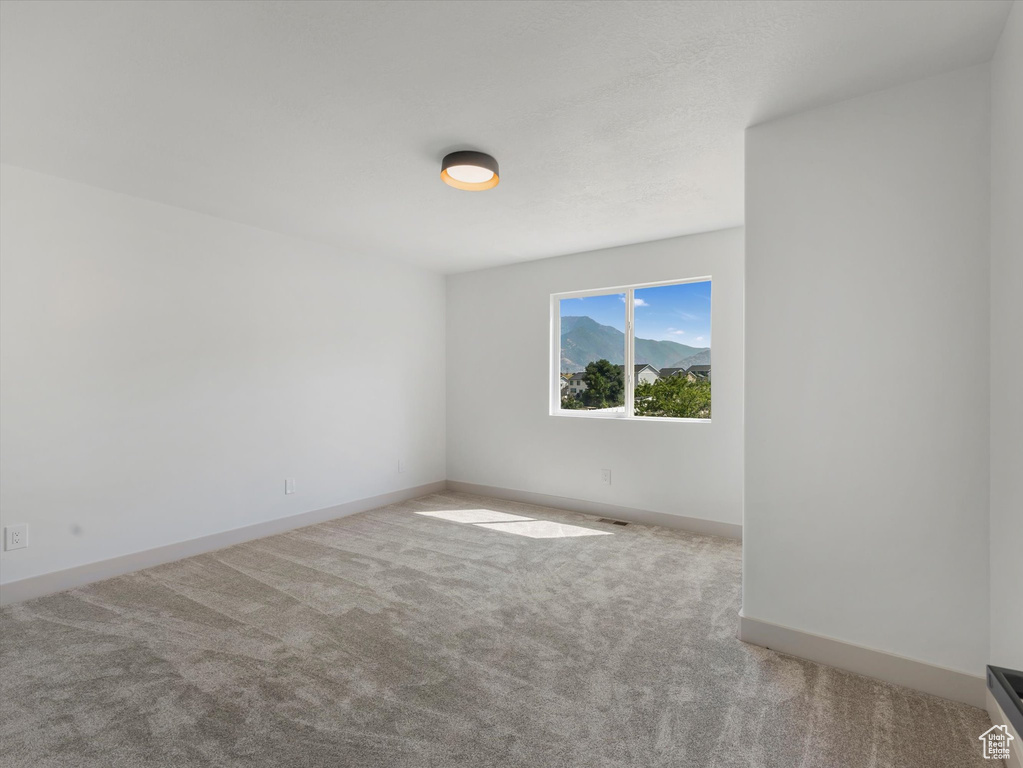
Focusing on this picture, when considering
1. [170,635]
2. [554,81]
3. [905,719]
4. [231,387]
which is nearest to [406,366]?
[231,387]

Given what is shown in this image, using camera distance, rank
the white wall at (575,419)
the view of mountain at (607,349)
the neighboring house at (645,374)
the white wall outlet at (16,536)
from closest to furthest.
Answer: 1. the white wall outlet at (16,536)
2. the white wall at (575,419)
3. the view of mountain at (607,349)
4. the neighboring house at (645,374)

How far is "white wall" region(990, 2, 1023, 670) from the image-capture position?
1621 millimetres

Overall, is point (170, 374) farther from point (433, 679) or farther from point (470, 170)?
point (433, 679)

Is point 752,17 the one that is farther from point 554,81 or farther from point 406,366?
point 406,366

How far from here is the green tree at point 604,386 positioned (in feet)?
15.8

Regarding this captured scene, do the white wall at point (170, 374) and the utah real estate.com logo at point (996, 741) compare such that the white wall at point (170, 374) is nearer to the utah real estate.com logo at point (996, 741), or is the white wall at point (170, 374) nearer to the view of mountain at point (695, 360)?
the view of mountain at point (695, 360)

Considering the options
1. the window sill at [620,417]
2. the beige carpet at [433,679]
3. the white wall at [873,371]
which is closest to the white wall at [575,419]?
the window sill at [620,417]

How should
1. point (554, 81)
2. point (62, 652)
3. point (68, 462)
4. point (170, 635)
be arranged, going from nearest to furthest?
point (554, 81), point (62, 652), point (170, 635), point (68, 462)

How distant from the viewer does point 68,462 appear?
122 inches

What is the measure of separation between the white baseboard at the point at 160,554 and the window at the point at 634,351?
2379 mm

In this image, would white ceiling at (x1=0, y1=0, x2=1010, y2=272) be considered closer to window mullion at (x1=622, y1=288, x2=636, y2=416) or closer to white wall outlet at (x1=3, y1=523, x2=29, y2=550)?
window mullion at (x1=622, y1=288, x2=636, y2=416)

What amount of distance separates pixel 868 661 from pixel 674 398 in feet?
8.45

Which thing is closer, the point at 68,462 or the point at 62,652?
the point at 62,652

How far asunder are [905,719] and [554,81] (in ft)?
9.55
